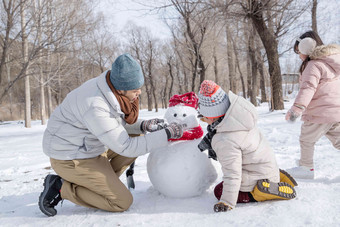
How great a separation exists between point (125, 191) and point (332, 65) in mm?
2175

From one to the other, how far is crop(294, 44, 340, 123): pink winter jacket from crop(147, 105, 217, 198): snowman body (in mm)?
1007

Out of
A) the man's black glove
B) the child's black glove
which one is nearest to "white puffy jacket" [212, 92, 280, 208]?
the child's black glove

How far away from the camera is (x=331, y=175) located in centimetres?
236

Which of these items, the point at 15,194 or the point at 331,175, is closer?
the point at 331,175

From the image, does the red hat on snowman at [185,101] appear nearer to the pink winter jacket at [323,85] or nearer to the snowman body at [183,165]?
the snowman body at [183,165]

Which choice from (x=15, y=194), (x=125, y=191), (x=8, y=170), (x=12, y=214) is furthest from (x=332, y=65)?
(x=8, y=170)

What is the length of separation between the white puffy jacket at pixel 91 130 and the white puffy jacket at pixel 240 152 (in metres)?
0.46

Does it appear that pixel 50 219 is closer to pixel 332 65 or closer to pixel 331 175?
pixel 331 175

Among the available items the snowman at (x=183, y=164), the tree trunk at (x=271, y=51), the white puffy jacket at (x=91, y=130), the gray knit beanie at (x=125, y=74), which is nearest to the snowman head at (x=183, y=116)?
the snowman at (x=183, y=164)

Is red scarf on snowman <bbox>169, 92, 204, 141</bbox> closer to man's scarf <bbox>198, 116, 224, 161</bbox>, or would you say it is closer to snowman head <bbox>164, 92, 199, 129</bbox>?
snowman head <bbox>164, 92, 199, 129</bbox>

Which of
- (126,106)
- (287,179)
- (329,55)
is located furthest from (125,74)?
(329,55)

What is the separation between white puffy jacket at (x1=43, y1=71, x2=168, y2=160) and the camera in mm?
1857

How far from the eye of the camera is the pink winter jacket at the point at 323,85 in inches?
89.8

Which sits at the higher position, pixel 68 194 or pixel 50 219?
pixel 68 194
